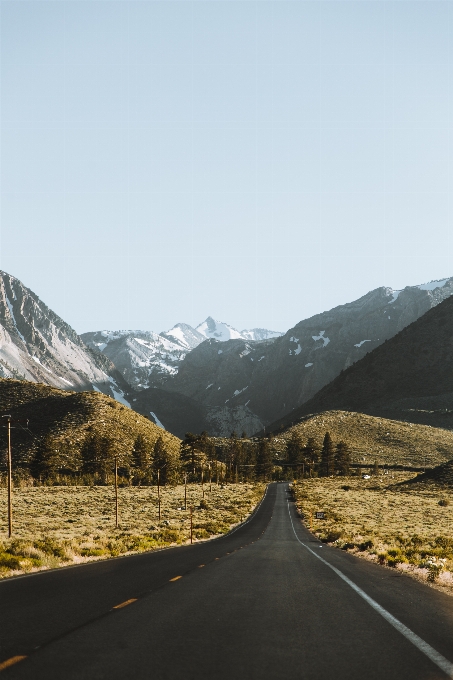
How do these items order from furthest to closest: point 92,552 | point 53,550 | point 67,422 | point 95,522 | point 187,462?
point 187,462 < point 67,422 < point 95,522 < point 92,552 < point 53,550

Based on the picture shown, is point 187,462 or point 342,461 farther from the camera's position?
point 342,461

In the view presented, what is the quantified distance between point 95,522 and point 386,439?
135m

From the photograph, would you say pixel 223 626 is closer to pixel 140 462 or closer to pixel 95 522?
pixel 95 522

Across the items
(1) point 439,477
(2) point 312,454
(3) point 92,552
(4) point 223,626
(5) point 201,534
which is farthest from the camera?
(2) point 312,454

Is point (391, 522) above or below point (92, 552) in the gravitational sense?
below

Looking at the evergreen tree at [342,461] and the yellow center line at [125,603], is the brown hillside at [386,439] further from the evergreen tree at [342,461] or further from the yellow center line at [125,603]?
the yellow center line at [125,603]

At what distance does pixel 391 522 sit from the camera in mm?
52250

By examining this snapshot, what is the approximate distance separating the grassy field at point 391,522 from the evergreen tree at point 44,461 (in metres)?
44.7

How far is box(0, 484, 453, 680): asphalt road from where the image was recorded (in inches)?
270

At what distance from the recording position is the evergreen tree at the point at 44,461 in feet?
353

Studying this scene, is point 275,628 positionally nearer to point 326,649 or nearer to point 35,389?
point 326,649

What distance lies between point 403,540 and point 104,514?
119 ft

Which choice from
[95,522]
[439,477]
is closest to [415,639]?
[95,522]

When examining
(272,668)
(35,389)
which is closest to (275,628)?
(272,668)
